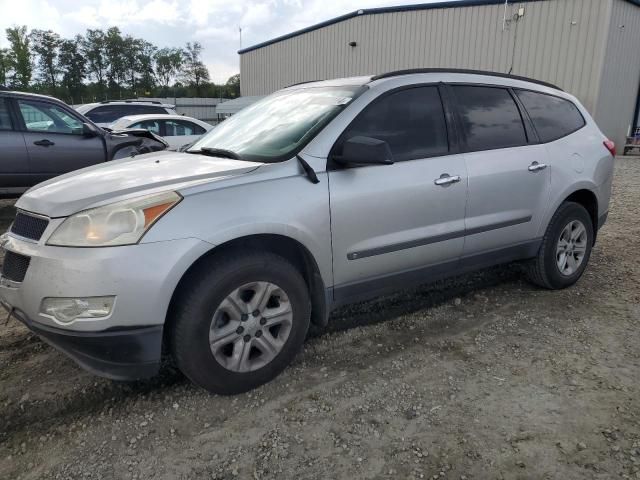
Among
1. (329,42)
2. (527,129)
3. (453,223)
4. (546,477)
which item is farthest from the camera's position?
(329,42)

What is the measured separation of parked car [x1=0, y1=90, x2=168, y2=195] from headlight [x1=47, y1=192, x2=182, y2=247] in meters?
5.34

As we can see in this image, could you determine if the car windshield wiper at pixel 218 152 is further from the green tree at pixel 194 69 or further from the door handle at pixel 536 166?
the green tree at pixel 194 69

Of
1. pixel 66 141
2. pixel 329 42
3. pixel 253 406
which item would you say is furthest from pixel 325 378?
pixel 329 42

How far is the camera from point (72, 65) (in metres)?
76.9

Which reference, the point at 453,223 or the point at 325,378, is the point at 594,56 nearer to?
the point at 453,223

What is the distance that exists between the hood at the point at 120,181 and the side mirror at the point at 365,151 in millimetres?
529

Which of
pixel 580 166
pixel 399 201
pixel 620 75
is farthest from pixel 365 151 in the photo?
pixel 620 75

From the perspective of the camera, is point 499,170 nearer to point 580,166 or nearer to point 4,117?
point 580,166

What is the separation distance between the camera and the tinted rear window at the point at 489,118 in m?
3.61

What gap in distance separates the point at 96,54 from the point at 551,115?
88961mm

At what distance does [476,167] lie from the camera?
353 centimetres

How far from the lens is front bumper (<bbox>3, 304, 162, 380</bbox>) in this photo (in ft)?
7.65

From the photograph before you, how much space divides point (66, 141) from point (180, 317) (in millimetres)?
5928

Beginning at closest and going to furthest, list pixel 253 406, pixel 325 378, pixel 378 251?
pixel 253 406 < pixel 325 378 < pixel 378 251
